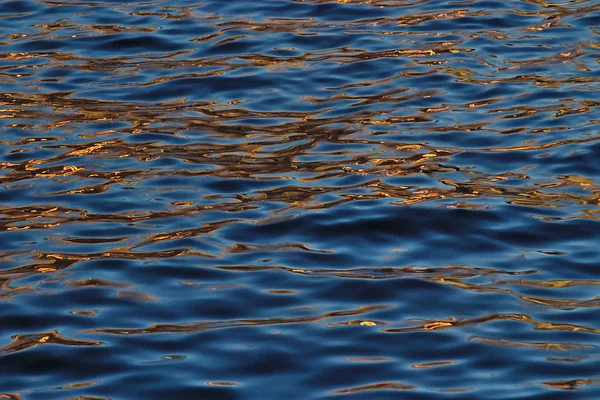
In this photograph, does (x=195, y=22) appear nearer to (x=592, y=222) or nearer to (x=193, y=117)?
(x=193, y=117)

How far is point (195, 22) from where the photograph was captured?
921 cm

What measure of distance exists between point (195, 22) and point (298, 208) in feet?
12.0

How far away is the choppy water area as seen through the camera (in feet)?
14.8

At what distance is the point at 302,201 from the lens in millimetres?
6020

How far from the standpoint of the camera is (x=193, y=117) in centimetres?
731

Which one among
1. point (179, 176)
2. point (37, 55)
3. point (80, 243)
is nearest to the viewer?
point (80, 243)

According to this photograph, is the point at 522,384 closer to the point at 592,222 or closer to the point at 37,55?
the point at 592,222

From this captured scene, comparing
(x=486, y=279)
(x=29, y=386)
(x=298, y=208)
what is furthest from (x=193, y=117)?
(x=29, y=386)

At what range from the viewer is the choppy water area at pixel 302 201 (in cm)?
450

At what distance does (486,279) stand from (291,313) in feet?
2.91

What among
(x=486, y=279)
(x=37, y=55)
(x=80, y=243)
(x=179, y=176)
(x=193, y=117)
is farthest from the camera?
(x=37, y=55)

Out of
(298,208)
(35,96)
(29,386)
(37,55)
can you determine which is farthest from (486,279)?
(37,55)

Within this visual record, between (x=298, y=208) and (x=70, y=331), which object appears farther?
(x=298, y=208)

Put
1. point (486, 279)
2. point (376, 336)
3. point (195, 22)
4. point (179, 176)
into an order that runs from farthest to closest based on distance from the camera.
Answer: point (195, 22) < point (179, 176) < point (486, 279) < point (376, 336)
